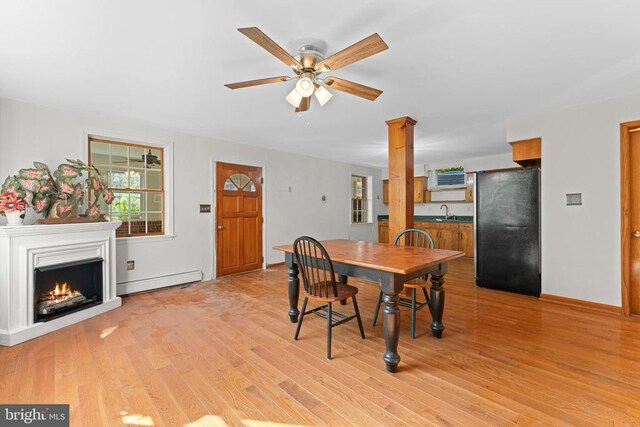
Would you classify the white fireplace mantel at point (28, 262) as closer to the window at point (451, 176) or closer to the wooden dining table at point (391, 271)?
the wooden dining table at point (391, 271)

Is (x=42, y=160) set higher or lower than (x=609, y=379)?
higher

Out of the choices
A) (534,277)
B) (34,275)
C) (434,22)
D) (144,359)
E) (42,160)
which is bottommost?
(144,359)

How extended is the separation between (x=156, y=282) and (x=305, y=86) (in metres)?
3.51

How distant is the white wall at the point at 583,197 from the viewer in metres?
3.09

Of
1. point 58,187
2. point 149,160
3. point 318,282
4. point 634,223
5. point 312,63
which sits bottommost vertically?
point 318,282

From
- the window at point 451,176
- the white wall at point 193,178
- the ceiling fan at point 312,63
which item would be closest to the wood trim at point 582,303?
the ceiling fan at point 312,63

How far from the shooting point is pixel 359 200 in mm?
7574

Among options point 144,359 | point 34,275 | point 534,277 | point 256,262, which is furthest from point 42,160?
point 534,277

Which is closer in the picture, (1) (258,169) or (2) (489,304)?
(2) (489,304)

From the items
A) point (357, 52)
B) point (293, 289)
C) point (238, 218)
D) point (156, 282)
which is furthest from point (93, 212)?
point (357, 52)

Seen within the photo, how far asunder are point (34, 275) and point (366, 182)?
21.4ft

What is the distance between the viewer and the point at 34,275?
2.67 metres

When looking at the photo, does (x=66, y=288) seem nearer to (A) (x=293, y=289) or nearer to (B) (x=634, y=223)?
(A) (x=293, y=289)

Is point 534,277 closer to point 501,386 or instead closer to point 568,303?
point 568,303
